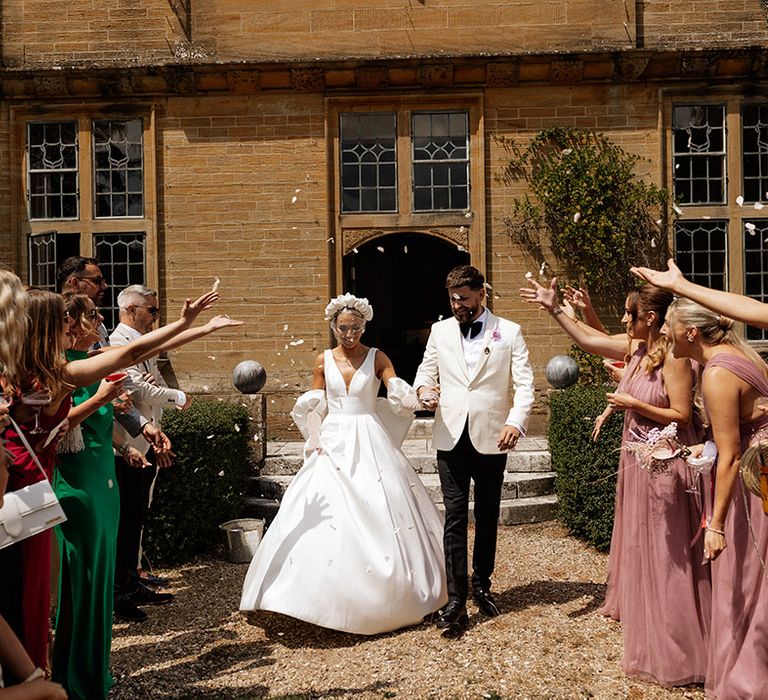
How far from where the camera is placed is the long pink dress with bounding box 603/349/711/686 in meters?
4.27

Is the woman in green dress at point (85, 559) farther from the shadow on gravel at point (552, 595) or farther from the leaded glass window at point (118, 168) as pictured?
the leaded glass window at point (118, 168)

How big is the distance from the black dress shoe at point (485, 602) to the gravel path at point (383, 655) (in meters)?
0.08

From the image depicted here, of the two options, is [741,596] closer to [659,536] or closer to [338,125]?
[659,536]

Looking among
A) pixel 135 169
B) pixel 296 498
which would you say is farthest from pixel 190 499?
pixel 135 169

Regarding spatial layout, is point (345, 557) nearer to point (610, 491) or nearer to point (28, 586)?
point (28, 586)

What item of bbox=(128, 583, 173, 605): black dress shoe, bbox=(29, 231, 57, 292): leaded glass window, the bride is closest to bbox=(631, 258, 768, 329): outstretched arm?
the bride

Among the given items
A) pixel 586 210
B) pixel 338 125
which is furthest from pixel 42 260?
pixel 586 210

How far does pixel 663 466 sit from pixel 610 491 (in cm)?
271

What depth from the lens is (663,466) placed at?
4.34 m

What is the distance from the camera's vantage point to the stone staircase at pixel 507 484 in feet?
25.8

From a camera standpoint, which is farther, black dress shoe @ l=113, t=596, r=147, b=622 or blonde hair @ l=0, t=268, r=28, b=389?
black dress shoe @ l=113, t=596, r=147, b=622

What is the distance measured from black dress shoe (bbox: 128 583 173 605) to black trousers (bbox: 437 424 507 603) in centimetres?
224

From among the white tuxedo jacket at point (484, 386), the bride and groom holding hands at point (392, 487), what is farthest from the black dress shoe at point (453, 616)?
the white tuxedo jacket at point (484, 386)

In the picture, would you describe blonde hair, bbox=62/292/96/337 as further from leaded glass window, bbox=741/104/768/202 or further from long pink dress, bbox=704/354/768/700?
leaded glass window, bbox=741/104/768/202
